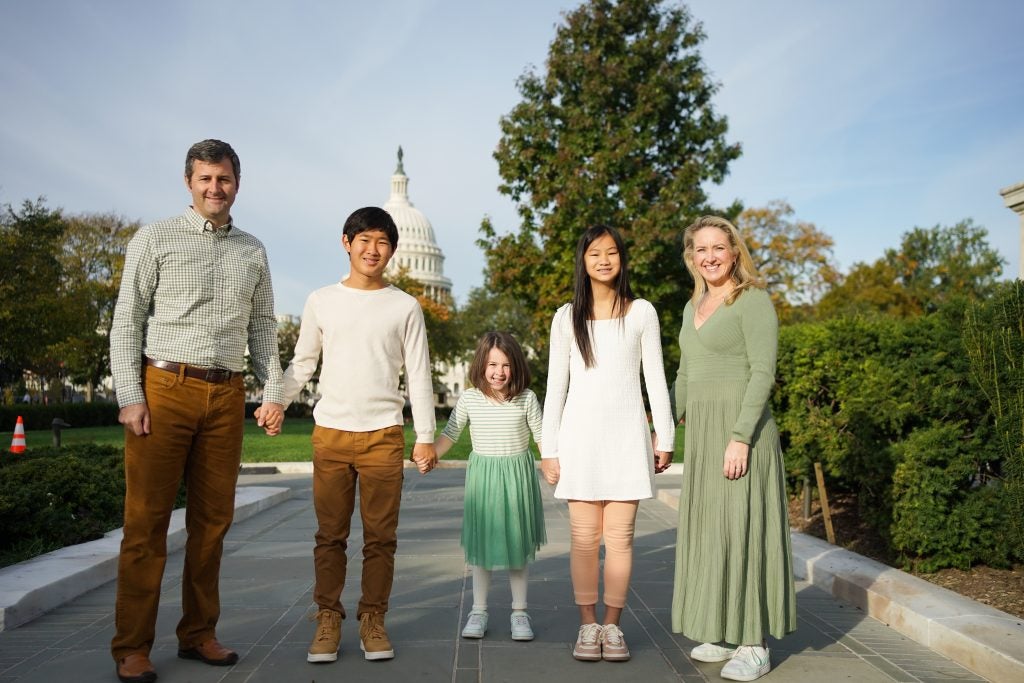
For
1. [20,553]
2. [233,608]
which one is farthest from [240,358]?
[20,553]

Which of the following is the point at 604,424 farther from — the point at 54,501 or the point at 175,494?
the point at 54,501

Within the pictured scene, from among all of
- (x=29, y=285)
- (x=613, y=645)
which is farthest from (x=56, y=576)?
(x=29, y=285)

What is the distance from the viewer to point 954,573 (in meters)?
5.79

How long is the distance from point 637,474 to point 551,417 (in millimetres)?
532

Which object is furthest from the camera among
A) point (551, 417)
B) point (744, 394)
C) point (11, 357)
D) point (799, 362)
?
point (11, 357)

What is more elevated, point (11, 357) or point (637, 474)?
point (11, 357)

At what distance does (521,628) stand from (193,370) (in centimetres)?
209

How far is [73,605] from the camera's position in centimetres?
534

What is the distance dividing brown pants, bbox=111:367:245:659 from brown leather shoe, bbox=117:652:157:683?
4 centimetres

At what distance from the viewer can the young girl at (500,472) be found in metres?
4.71

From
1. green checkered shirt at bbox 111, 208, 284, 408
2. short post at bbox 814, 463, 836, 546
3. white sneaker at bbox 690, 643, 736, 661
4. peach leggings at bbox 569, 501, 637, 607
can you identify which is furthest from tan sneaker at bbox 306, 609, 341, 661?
short post at bbox 814, 463, 836, 546

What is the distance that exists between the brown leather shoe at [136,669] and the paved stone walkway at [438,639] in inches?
4.1

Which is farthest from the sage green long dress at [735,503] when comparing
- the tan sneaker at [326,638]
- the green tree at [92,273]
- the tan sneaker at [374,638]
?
the green tree at [92,273]

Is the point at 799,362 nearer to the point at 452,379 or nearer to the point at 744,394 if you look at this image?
the point at 744,394
